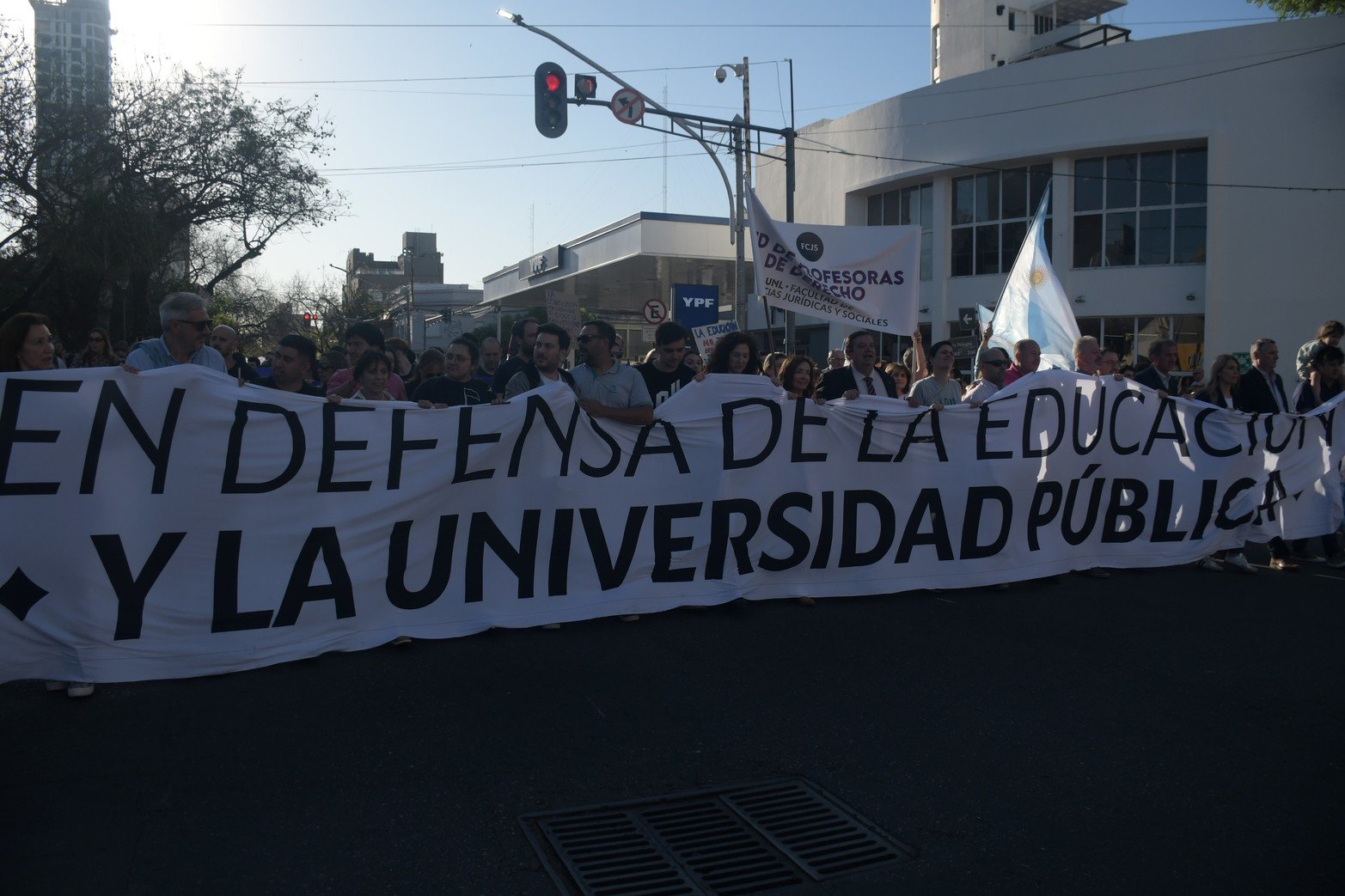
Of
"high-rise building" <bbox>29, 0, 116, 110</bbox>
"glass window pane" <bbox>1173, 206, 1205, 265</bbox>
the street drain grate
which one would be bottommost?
the street drain grate

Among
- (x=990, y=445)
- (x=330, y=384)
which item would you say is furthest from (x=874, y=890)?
(x=330, y=384)

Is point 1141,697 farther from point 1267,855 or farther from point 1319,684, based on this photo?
point 1267,855

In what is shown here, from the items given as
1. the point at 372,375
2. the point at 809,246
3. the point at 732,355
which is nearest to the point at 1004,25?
the point at 809,246

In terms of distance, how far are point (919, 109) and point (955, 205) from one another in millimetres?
2859

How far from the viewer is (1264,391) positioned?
8.95m

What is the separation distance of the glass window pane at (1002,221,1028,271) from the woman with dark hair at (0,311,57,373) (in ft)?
87.7

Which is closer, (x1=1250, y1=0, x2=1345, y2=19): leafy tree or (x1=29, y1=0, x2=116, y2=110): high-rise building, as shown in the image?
(x1=29, y1=0, x2=116, y2=110): high-rise building

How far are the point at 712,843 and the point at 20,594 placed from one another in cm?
341

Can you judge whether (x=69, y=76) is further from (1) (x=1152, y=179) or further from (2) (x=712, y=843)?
(2) (x=712, y=843)

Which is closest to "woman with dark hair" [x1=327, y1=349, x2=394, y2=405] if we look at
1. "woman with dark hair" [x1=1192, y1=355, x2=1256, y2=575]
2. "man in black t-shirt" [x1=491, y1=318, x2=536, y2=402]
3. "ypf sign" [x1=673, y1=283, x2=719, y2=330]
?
"man in black t-shirt" [x1=491, y1=318, x2=536, y2=402]

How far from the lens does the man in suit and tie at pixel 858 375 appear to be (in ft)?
26.5

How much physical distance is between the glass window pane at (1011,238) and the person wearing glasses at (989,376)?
68.9ft

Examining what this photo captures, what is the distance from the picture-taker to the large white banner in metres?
5.09

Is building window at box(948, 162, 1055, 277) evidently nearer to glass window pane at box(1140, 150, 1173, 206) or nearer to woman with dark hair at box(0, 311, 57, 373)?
glass window pane at box(1140, 150, 1173, 206)
